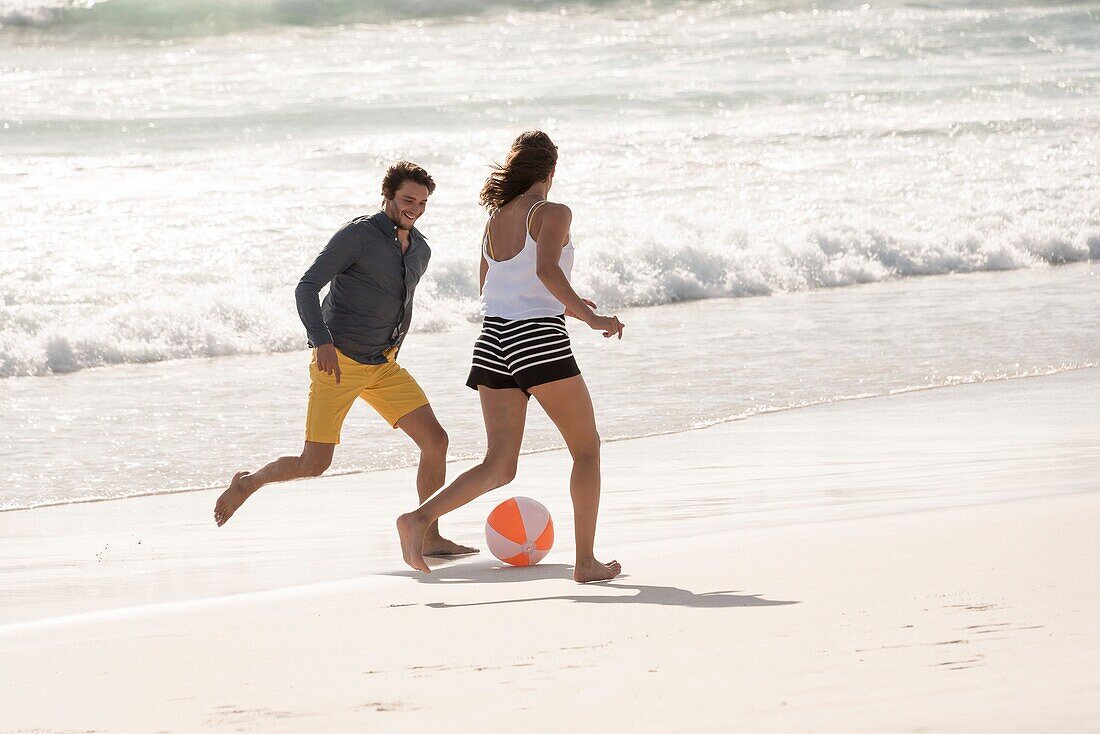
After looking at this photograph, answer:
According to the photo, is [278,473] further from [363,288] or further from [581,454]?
[581,454]

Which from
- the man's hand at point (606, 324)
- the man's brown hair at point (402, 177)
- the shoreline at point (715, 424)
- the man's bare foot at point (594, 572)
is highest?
the man's brown hair at point (402, 177)

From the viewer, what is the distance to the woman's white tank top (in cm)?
480

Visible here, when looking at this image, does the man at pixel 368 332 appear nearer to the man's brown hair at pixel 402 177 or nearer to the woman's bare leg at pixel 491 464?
the man's brown hair at pixel 402 177

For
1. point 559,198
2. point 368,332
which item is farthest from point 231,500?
point 559,198

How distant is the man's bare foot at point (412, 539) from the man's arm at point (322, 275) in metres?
0.77

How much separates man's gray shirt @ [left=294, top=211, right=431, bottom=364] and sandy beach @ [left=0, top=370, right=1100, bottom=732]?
2.97 ft

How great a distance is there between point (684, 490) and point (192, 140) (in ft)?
68.1

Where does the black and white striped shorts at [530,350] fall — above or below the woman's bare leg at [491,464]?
above

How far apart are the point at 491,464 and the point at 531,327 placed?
52cm

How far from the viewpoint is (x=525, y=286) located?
4828mm

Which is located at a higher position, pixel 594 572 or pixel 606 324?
pixel 606 324

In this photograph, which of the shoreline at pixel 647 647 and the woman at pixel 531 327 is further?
the woman at pixel 531 327

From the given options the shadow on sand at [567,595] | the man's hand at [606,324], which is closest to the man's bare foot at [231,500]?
the shadow on sand at [567,595]

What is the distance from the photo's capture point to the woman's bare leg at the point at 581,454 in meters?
4.88
